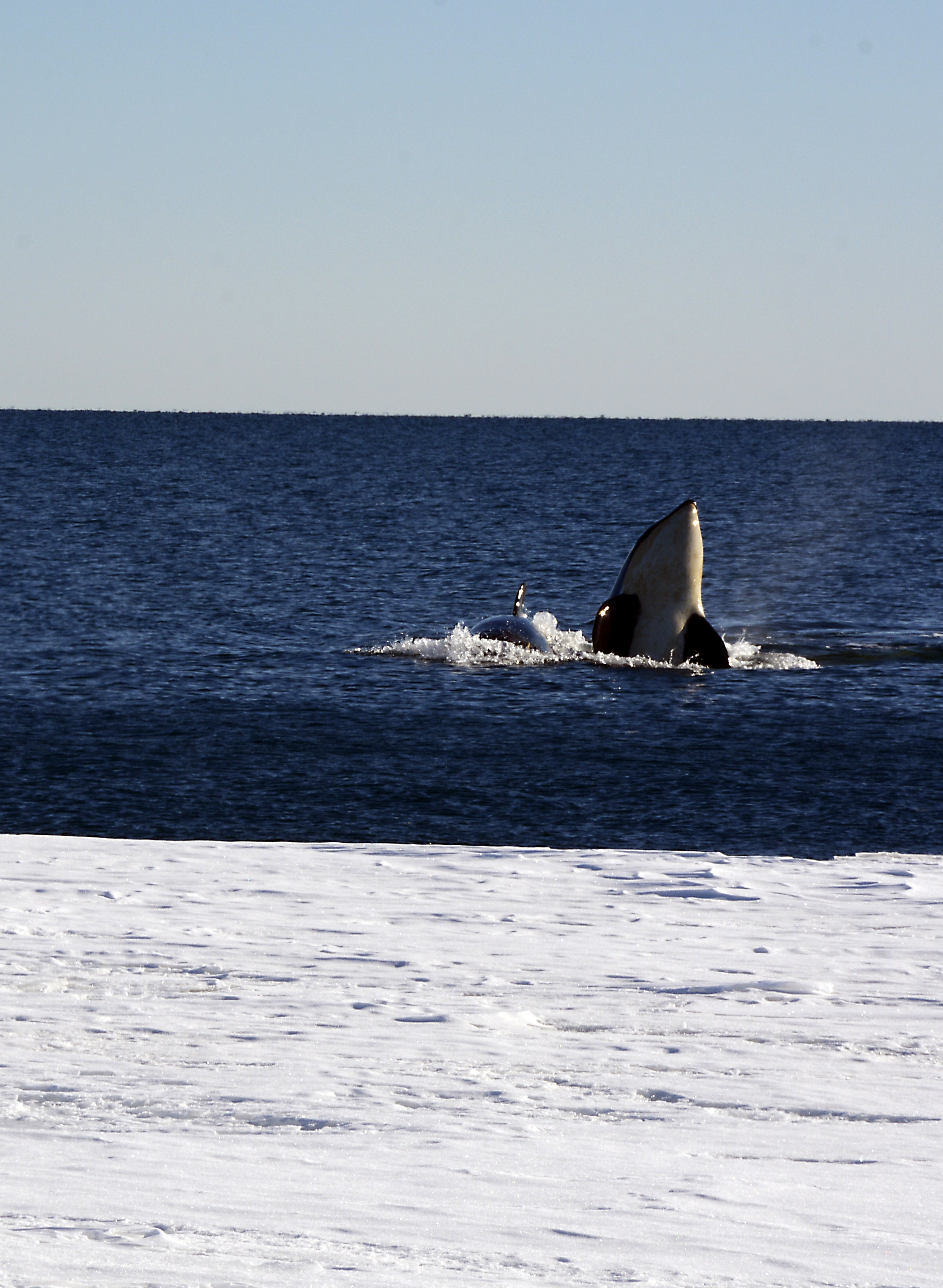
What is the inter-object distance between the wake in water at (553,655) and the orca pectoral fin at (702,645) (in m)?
0.15

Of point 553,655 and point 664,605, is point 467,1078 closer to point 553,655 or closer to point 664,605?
point 664,605

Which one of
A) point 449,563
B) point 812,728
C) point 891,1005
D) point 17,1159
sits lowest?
point 17,1159

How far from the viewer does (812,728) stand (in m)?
21.6

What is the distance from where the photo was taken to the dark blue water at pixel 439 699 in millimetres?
16344

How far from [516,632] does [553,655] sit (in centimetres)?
99

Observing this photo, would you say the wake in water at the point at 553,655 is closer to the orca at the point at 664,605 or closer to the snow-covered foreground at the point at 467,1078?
the orca at the point at 664,605

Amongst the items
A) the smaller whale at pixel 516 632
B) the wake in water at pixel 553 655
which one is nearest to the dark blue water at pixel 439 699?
the wake in water at pixel 553 655

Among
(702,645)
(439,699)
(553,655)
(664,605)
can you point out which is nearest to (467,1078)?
(439,699)

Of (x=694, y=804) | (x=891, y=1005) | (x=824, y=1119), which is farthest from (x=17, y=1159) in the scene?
(x=694, y=804)

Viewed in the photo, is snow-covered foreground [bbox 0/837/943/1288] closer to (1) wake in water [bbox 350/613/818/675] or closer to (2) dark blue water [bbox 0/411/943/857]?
(2) dark blue water [bbox 0/411/943/857]

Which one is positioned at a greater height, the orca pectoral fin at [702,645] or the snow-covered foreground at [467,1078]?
the orca pectoral fin at [702,645]

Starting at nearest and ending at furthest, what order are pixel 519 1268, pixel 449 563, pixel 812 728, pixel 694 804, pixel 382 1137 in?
1. pixel 519 1268
2. pixel 382 1137
3. pixel 694 804
4. pixel 812 728
5. pixel 449 563

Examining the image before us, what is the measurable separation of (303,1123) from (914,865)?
6.08 m

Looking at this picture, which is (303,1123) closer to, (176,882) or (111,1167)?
(111,1167)
